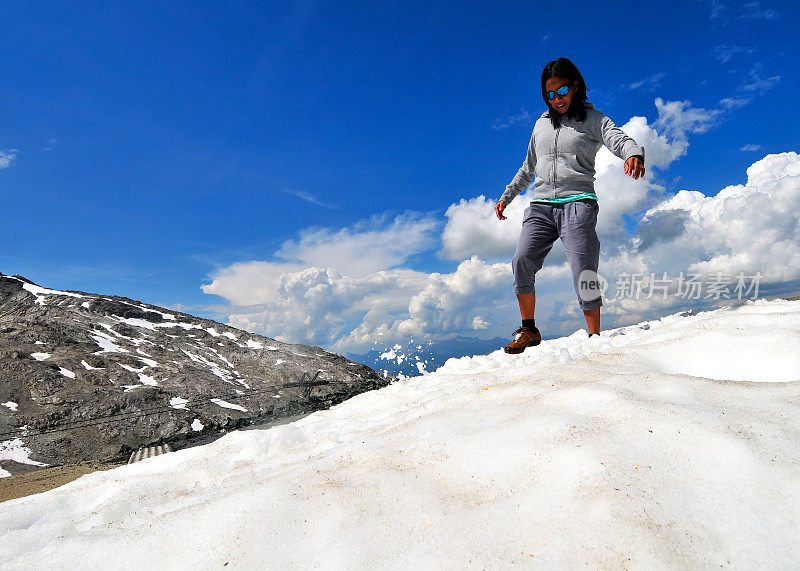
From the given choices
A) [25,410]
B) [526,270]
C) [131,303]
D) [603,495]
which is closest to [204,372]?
[25,410]

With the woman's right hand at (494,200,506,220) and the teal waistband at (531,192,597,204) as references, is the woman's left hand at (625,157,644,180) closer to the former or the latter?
the teal waistband at (531,192,597,204)

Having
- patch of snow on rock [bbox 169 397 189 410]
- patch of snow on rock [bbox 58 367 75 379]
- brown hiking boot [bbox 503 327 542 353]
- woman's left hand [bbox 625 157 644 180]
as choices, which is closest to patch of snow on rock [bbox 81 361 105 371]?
patch of snow on rock [bbox 58 367 75 379]

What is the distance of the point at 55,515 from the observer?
2.19 m

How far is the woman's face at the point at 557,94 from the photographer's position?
5121 millimetres

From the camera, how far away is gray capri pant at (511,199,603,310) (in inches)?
196

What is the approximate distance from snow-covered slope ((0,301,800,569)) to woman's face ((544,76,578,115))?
392 cm

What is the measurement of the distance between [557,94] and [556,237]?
1913 mm

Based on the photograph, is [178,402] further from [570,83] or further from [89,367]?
[570,83]

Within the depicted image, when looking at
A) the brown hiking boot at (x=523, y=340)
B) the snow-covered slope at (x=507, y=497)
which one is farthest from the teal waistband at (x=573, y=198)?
the snow-covered slope at (x=507, y=497)

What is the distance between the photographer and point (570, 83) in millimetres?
5141

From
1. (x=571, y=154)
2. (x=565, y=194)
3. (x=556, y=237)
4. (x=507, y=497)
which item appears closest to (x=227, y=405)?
(x=556, y=237)

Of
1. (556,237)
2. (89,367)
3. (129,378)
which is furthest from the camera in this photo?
(89,367)

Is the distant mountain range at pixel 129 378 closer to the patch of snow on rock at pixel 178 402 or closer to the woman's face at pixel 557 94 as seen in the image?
the patch of snow on rock at pixel 178 402

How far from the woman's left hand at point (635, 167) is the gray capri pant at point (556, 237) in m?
0.66
